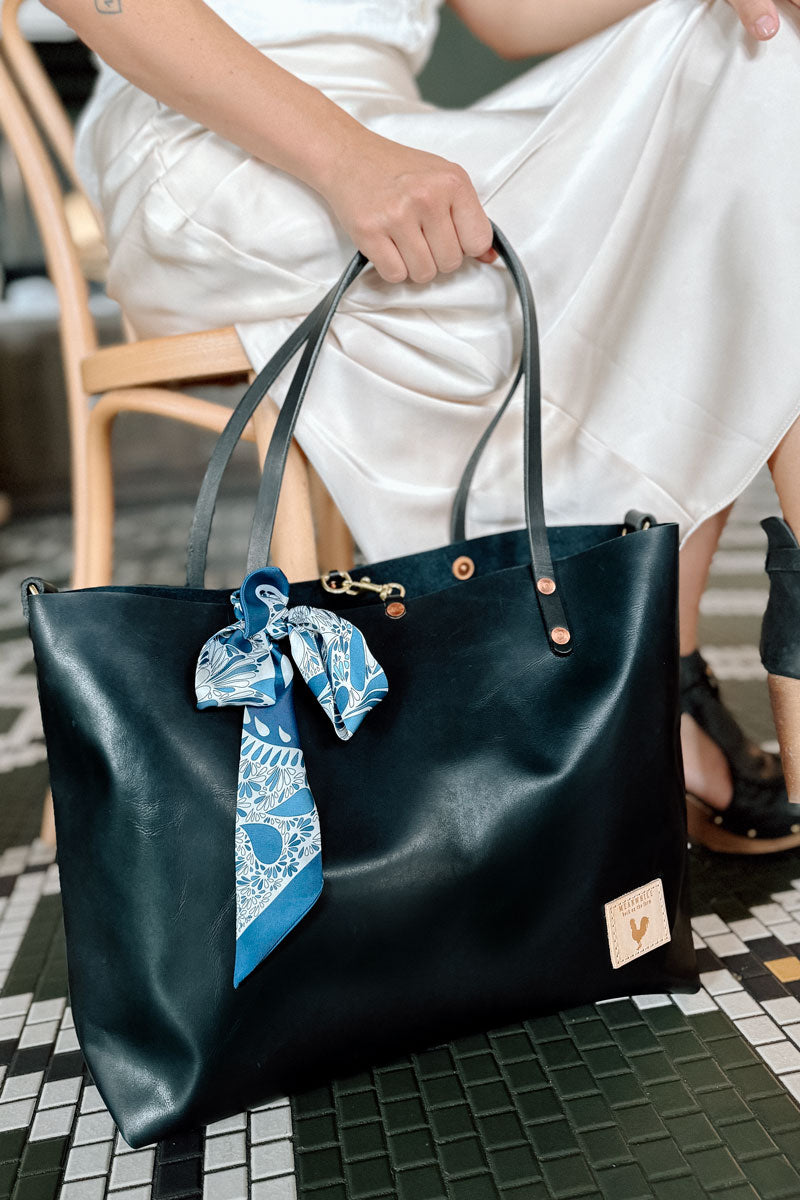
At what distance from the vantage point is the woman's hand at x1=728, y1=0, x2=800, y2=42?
551mm

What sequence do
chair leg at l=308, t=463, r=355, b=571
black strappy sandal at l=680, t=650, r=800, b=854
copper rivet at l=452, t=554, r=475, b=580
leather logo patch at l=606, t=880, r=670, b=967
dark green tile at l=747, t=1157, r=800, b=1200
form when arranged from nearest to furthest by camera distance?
dark green tile at l=747, t=1157, r=800, b=1200
leather logo patch at l=606, t=880, r=670, b=967
copper rivet at l=452, t=554, r=475, b=580
black strappy sandal at l=680, t=650, r=800, b=854
chair leg at l=308, t=463, r=355, b=571

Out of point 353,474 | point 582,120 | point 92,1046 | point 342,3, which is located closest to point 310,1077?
point 92,1046

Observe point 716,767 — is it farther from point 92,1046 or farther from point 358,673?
point 92,1046

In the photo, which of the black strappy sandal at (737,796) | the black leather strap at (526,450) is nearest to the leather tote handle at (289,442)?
the black leather strap at (526,450)

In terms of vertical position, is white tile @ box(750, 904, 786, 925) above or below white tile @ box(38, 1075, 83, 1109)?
below

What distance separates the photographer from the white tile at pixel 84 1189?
48 centimetres

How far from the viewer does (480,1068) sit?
0.55 meters

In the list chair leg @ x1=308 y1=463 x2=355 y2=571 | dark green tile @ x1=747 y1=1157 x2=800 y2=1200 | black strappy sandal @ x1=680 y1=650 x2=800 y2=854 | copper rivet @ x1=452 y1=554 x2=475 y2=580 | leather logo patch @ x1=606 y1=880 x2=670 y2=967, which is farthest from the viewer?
chair leg @ x1=308 y1=463 x2=355 y2=571

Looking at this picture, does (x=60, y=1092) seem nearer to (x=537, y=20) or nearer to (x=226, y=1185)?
(x=226, y=1185)

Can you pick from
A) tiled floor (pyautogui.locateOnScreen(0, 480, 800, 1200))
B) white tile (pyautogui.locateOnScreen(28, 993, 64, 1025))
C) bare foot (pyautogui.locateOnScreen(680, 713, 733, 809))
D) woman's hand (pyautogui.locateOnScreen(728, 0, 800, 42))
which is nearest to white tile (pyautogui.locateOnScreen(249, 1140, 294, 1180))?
tiled floor (pyautogui.locateOnScreen(0, 480, 800, 1200))

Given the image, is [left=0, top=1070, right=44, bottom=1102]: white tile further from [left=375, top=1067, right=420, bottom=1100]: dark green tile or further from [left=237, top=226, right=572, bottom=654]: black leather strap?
[left=237, top=226, right=572, bottom=654]: black leather strap

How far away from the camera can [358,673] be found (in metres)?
0.51

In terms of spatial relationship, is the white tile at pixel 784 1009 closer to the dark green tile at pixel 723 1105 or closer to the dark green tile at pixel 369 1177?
the dark green tile at pixel 723 1105

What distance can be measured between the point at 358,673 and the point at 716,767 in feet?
1.28
